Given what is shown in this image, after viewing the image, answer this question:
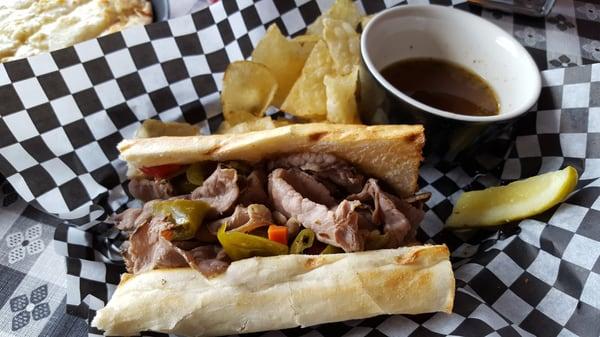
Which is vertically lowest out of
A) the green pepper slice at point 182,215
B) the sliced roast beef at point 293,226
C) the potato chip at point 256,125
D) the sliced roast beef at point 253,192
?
the sliced roast beef at point 293,226

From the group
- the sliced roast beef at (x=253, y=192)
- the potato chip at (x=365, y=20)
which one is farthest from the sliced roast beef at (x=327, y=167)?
the potato chip at (x=365, y=20)

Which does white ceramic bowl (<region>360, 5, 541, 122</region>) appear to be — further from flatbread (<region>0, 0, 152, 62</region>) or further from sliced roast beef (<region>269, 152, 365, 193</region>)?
flatbread (<region>0, 0, 152, 62</region>)

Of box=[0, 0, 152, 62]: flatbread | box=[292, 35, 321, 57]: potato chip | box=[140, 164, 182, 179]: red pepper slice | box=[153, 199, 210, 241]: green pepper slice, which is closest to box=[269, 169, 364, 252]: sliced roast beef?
box=[153, 199, 210, 241]: green pepper slice

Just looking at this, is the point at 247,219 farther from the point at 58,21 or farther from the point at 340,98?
the point at 58,21

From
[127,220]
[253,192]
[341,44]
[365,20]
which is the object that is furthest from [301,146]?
[365,20]

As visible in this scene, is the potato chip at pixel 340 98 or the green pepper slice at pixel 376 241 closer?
the green pepper slice at pixel 376 241

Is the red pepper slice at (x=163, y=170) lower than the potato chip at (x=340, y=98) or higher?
higher

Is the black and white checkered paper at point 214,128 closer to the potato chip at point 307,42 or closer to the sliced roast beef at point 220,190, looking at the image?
the potato chip at point 307,42
